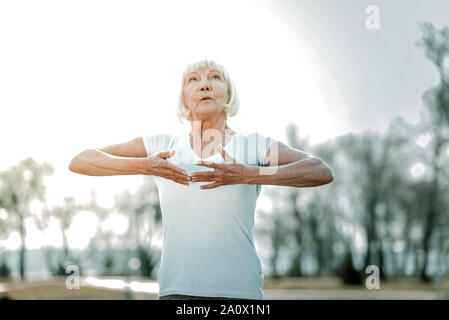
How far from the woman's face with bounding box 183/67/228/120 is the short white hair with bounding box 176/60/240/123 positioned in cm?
2

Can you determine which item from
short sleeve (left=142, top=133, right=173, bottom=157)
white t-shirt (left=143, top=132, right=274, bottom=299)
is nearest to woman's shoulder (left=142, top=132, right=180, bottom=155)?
short sleeve (left=142, top=133, right=173, bottom=157)

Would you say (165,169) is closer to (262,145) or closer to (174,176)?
(174,176)

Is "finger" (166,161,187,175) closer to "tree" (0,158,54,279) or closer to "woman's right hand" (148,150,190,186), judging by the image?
"woman's right hand" (148,150,190,186)

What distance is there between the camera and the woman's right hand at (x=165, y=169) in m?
2.08

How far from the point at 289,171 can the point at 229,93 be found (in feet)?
1.82

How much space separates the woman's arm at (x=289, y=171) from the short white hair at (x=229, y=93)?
1.02 ft

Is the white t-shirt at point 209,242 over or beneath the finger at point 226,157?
beneath

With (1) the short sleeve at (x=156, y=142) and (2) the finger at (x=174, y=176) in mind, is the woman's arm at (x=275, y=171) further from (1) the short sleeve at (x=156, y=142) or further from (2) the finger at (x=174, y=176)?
(1) the short sleeve at (x=156, y=142)

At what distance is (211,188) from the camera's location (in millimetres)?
2139

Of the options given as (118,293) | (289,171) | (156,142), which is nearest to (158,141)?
(156,142)

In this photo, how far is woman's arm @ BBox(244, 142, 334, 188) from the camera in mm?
2076

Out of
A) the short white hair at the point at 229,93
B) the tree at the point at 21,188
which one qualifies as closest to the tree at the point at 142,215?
the tree at the point at 21,188
